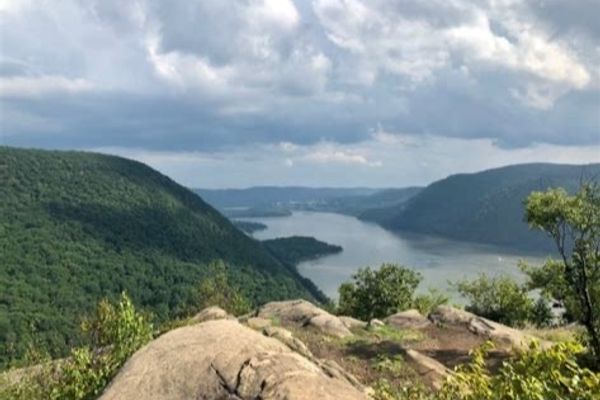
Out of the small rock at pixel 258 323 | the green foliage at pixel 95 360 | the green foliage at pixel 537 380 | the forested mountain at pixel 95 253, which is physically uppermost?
the green foliage at pixel 537 380

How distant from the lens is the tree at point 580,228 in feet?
88.0

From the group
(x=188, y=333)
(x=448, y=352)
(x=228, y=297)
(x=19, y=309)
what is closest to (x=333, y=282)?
(x=19, y=309)

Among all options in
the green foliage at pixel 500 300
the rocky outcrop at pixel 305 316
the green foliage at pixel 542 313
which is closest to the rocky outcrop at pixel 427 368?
the rocky outcrop at pixel 305 316

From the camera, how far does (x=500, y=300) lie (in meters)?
57.3

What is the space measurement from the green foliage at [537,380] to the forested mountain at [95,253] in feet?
308

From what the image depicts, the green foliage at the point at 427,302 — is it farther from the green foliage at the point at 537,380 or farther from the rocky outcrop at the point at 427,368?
the green foliage at the point at 537,380

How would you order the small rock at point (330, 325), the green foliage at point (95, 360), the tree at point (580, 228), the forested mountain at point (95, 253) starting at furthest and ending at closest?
the forested mountain at point (95, 253) → the small rock at point (330, 325) → the tree at point (580, 228) → the green foliage at point (95, 360)

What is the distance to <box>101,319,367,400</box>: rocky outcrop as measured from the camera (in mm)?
10719

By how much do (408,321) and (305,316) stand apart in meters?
6.14

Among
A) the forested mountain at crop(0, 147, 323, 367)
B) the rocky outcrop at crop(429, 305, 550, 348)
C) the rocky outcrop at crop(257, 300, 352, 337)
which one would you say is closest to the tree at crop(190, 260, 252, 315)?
the rocky outcrop at crop(257, 300, 352, 337)

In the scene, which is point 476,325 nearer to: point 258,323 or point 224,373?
point 258,323

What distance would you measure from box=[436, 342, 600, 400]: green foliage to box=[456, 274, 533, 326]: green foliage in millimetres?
48036

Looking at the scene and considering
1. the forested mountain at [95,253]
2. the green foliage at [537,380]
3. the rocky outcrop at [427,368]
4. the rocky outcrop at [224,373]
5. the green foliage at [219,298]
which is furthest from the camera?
the forested mountain at [95,253]

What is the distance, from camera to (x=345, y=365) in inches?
1048
